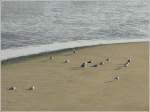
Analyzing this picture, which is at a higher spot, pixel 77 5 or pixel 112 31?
pixel 77 5

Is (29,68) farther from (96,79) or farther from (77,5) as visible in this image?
(77,5)

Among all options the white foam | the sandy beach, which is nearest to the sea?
the white foam

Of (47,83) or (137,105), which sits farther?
(47,83)

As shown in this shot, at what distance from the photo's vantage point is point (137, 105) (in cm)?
1109

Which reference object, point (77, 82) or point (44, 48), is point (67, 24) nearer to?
point (44, 48)

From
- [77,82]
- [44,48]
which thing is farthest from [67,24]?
[77,82]

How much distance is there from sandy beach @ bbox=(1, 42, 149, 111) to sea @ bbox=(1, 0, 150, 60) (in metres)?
1.73

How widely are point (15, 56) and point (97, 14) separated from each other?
10.5m

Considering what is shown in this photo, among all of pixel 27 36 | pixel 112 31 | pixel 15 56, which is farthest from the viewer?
pixel 112 31

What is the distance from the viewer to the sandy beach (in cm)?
1112

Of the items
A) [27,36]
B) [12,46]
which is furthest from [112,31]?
[12,46]

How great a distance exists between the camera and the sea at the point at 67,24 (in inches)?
723

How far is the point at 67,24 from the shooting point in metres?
22.6

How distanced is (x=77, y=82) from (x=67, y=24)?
1025 centimetres
